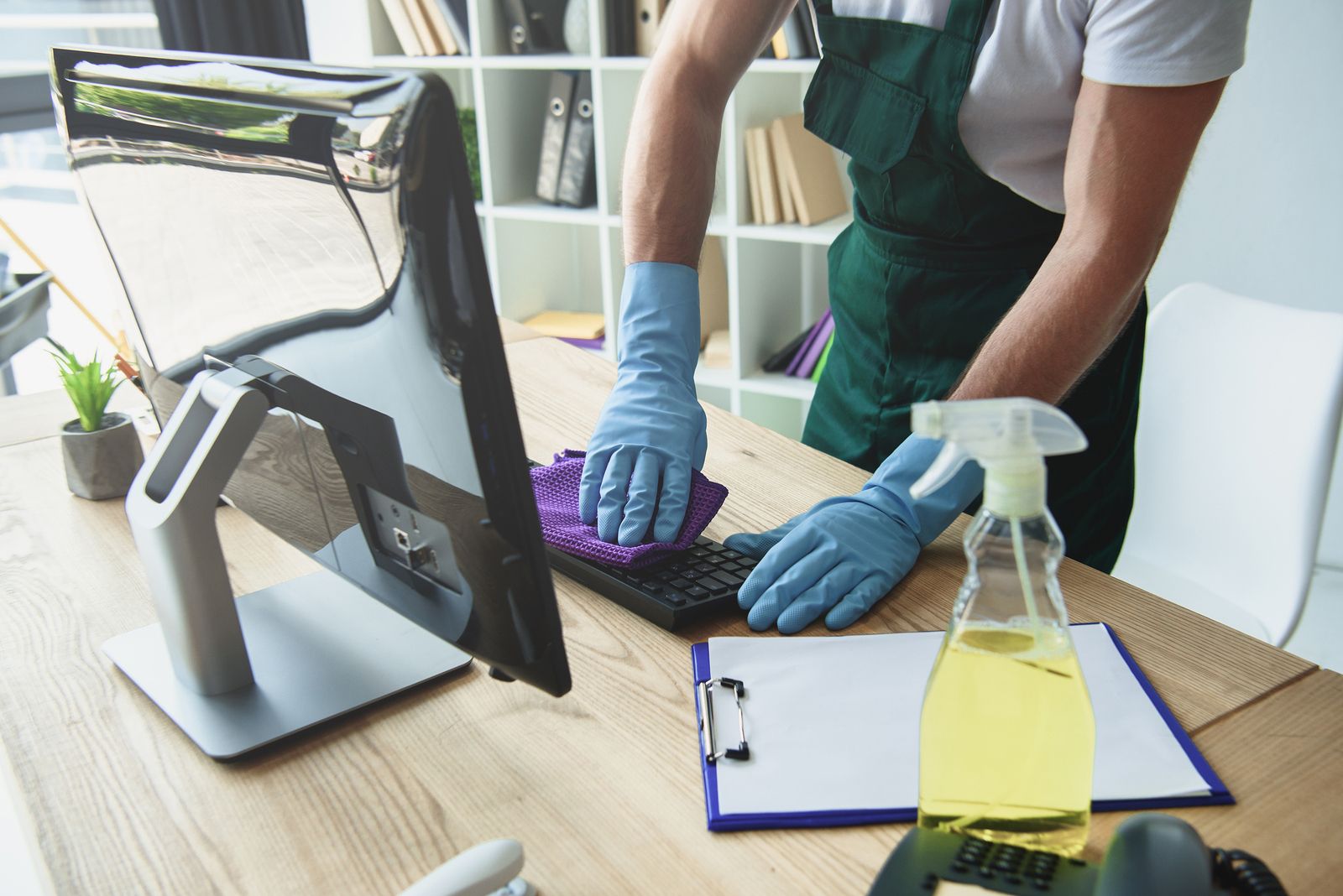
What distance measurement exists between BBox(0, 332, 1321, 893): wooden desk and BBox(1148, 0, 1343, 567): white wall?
65.3 inches

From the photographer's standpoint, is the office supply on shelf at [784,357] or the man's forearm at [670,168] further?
the office supply on shelf at [784,357]

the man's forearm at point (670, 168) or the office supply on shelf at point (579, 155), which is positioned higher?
the man's forearm at point (670, 168)

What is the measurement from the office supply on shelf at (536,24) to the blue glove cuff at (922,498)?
89.1 inches

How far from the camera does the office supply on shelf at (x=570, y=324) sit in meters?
3.26

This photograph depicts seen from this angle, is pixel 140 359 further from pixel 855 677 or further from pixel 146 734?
pixel 855 677

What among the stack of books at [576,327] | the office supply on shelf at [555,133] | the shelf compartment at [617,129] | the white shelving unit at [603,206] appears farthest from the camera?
the stack of books at [576,327]

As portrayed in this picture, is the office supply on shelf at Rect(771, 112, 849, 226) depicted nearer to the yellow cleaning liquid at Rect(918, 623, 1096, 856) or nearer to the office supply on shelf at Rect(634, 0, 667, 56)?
the office supply on shelf at Rect(634, 0, 667, 56)

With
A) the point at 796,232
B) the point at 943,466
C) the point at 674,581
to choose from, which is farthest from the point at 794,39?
the point at 943,466

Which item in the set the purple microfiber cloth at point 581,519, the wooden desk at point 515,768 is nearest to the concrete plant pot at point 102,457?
the wooden desk at point 515,768

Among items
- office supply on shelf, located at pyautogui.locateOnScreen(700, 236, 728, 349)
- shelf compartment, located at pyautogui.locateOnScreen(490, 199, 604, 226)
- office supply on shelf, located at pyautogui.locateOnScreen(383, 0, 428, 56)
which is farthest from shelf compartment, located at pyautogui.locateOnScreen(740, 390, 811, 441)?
office supply on shelf, located at pyautogui.locateOnScreen(383, 0, 428, 56)

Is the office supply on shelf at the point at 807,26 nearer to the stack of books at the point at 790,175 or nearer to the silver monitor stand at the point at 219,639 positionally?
the stack of books at the point at 790,175

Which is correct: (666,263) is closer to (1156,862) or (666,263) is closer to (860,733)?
(860,733)

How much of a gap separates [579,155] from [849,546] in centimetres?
229

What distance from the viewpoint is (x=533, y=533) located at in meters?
0.64
